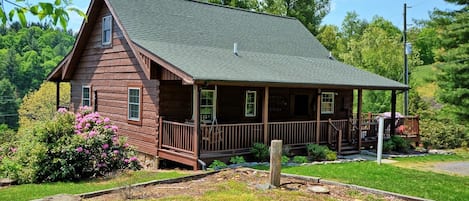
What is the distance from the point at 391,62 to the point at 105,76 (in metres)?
24.2

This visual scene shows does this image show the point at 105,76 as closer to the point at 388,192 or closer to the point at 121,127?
the point at 121,127

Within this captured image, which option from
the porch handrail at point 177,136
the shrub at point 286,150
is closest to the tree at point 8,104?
the porch handrail at point 177,136

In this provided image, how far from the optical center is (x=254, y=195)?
7020 mm

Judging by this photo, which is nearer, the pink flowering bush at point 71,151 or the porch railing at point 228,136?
the pink flowering bush at point 71,151

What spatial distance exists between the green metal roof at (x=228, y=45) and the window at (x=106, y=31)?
1.03 metres

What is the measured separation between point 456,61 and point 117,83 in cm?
1621

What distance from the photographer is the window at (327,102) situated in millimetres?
16903

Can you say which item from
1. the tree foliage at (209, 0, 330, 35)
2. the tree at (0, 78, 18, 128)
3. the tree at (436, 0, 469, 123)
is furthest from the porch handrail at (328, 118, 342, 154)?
the tree at (0, 78, 18, 128)

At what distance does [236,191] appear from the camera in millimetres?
7297

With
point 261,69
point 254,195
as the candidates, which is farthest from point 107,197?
point 261,69

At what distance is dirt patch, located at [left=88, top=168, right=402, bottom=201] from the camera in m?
6.96

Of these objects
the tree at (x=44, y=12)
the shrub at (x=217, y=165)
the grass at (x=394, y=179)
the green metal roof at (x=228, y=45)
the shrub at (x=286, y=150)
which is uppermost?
the green metal roof at (x=228, y=45)

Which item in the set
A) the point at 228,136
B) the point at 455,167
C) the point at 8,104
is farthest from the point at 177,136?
the point at 8,104

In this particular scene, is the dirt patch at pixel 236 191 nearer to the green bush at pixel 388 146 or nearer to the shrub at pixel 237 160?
the shrub at pixel 237 160
